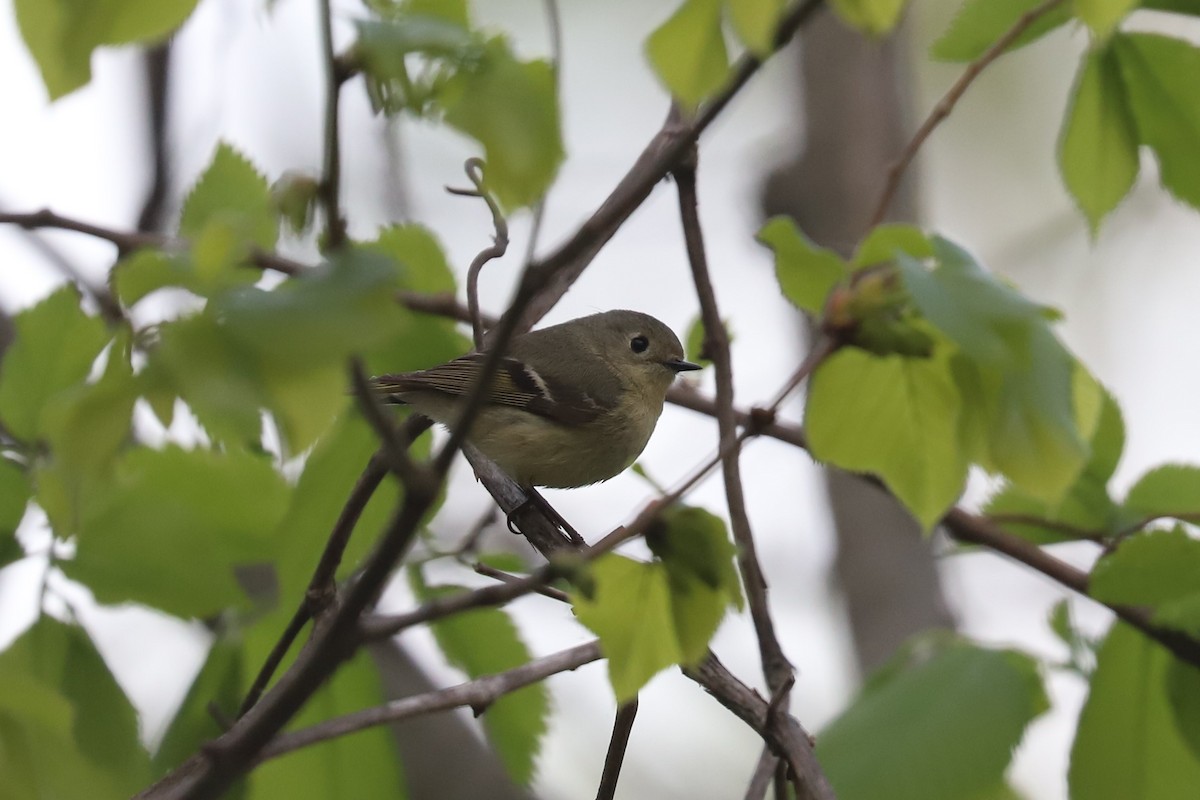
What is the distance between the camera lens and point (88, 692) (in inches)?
53.5

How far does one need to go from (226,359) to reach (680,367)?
245cm

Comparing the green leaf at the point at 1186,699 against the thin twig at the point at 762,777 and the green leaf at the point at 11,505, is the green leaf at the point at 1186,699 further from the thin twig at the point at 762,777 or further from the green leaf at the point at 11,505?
the green leaf at the point at 11,505

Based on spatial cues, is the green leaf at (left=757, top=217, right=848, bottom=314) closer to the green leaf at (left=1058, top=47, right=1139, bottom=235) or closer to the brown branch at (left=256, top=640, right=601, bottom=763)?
the green leaf at (left=1058, top=47, right=1139, bottom=235)

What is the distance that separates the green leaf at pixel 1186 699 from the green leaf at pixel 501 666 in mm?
856

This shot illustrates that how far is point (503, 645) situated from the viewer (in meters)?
1.78

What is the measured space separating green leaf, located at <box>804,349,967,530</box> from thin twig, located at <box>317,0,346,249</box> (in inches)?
24.3

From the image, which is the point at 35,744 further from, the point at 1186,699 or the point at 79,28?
the point at 1186,699

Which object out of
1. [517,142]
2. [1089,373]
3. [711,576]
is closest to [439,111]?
[517,142]

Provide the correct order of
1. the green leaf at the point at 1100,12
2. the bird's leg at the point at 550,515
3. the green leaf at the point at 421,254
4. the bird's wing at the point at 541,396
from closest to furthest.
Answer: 1. the green leaf at the point at 1100,12
2. the green leaf at the point at 421,254
3. the bird's leg at the point at 550,515
4. the bird's wing at the point at 541,396

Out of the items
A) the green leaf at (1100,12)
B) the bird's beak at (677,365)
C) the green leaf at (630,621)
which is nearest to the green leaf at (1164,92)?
the green leaf at (1100,12)

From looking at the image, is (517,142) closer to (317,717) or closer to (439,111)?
(439,111)

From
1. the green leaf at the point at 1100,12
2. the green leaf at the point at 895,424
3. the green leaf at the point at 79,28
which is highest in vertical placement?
the green leaf at the point at 1100,12

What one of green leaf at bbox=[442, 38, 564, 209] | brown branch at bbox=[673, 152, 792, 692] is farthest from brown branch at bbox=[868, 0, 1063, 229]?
green leaf at bbox=[442, 38, 564, 209]

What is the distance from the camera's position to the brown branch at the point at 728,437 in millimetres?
1096
